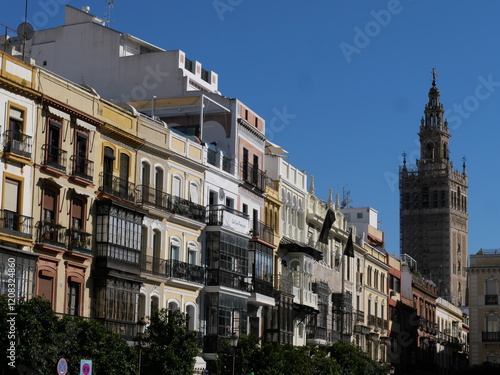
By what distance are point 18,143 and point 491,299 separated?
2378 inches

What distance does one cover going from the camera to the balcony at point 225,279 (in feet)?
182

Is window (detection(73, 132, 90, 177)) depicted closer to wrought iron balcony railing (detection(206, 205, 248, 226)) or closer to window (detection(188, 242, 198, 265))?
window (detection(188, 242, 198, 265))

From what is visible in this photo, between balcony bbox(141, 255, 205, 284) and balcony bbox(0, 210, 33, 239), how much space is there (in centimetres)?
867

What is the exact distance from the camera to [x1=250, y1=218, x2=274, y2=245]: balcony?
60.7 m

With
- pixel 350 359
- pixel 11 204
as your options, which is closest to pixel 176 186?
pixel 11 204

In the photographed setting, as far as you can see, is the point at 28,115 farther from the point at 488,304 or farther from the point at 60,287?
the point at 488,304

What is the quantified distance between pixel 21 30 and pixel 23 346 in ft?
46.0

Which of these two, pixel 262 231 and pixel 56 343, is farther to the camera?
pixel 262 231

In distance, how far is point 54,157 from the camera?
44.5 m

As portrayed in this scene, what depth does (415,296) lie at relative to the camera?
101 meters

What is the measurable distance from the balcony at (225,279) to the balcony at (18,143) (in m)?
15.2

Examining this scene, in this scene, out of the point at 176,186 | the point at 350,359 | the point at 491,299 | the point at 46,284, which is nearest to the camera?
the point at 46,284

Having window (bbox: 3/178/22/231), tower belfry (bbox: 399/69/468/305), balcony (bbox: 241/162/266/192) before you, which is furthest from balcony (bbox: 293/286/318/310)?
tower belfry (bbox: 399/69/468/305)

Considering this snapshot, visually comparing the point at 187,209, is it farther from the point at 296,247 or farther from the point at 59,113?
the point at 296,247
